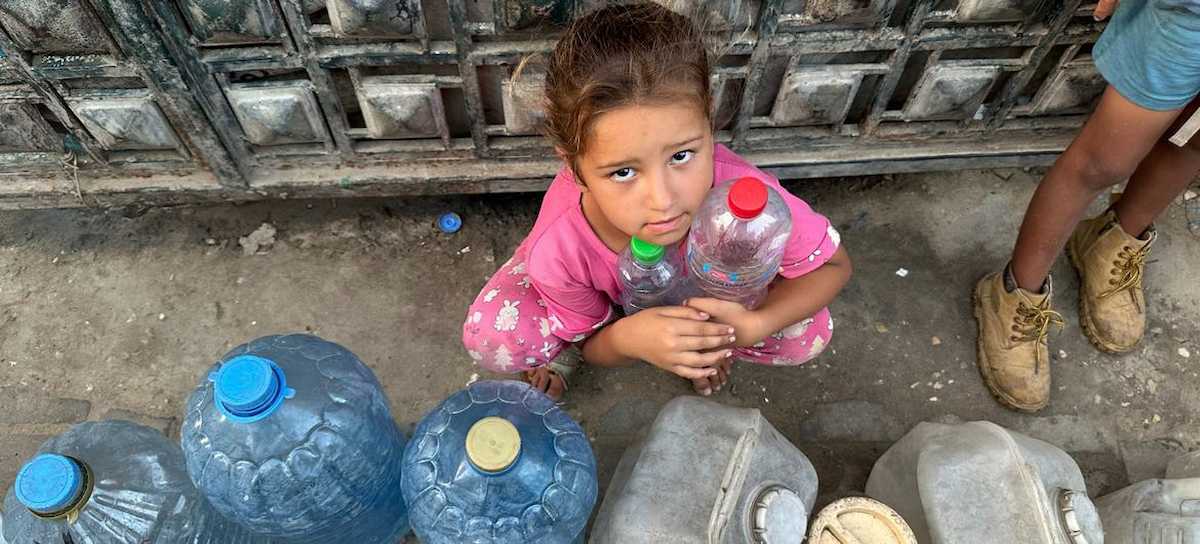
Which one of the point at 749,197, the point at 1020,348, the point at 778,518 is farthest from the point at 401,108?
the point at 1020,348

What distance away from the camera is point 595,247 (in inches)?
67.7

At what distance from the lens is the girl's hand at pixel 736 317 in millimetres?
1635

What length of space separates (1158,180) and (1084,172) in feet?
1.62

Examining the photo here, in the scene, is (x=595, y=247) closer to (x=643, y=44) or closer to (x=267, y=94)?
(x=643, y=44)

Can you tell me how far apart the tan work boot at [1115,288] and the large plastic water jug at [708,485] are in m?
1.38

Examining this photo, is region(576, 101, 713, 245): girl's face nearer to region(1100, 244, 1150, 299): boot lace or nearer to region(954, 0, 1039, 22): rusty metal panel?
region(954, 0, 1039, 22): rusty metal panel

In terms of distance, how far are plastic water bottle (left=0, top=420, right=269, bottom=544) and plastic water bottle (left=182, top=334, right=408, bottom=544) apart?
0.18 meters

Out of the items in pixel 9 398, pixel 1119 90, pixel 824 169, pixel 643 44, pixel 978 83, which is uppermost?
pixel 643 44

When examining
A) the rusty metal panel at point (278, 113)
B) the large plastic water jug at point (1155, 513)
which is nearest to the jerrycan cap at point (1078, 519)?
the large plastic water jug at point (1155, 513)

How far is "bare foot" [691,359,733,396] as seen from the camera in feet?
7.41

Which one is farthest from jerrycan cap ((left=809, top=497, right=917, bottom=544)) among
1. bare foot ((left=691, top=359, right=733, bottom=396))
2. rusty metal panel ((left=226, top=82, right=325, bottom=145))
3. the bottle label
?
rusty metal panel ((left=226, top=82, right=325, bottom=145))

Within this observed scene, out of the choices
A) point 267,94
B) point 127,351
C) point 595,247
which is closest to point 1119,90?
point 595,247

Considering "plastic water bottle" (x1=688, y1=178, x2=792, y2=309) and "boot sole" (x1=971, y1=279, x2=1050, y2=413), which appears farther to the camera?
"boot sole" (x1=971, y1=279, x2=1050, y2=413)

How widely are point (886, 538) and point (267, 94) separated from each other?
194 centimetres
